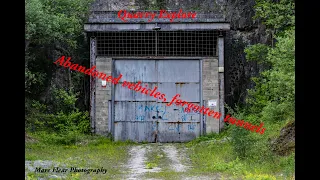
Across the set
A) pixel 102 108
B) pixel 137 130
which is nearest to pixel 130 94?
pixel 102 108

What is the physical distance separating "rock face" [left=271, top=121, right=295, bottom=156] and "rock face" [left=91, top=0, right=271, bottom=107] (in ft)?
26.4

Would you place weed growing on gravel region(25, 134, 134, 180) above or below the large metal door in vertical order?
below

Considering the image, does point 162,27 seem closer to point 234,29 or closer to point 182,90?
point 182,90

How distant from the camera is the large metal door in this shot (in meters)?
18.2

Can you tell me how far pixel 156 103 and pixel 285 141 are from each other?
23.5 ft

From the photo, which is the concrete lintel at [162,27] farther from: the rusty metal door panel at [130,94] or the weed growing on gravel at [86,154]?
the weed growing on gravel at [86,154]

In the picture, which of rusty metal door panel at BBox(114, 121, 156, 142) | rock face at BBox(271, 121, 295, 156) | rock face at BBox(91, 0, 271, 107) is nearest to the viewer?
rock face at BBox(271, 121, 295, 156)

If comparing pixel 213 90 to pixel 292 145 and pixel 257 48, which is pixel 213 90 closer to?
pixel 257 48

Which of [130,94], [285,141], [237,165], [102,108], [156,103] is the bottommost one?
[237,165]

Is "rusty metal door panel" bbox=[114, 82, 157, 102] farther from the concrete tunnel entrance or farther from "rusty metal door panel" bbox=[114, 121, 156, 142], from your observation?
"rusty metal door panel" bbox=[114, 121, 156, 142]

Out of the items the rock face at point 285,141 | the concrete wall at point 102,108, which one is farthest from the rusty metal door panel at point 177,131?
the rock face at point 285,141

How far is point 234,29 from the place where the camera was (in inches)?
846
